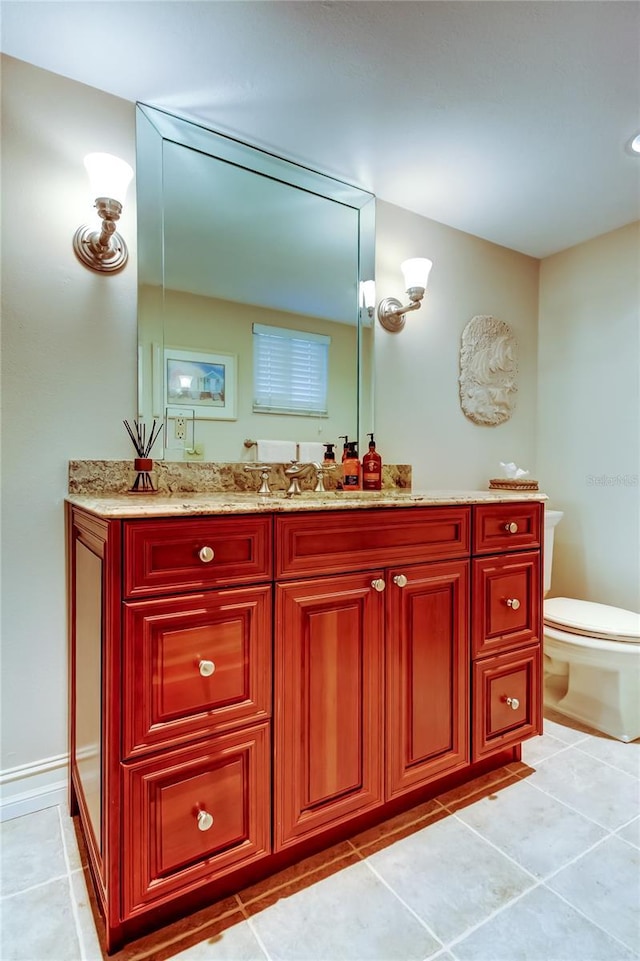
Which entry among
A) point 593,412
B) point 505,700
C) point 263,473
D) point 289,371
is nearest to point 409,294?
point 289,371

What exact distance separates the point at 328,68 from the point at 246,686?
5.76ft

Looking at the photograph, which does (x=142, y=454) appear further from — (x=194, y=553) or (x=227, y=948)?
(x=227, y=948)

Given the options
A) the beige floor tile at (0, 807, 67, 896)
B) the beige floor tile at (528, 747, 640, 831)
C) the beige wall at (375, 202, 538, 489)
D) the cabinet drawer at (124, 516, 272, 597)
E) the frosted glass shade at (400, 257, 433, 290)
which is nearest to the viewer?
the cabinet drawer at (124, 516, 272, 597)

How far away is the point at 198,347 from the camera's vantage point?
1.68 metres

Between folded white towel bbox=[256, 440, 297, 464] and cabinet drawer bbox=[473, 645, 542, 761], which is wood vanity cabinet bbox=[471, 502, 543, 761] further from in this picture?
folded white towel bbox=[256, 440, 297, 464]

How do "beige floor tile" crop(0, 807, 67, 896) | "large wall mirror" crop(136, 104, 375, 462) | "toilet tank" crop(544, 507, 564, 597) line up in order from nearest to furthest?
"beige floor tile" crop(0, 807, 67, 896) → "large wall mirror" crop(136, 104, 375, 462) → "toilet tank" crop(544, 507, 564, 597)

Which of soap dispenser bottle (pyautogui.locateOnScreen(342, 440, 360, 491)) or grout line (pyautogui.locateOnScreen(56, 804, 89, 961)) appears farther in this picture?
soap dispenser bottle (pyautogui.locateOnScreen(342, 440, 360, 491))

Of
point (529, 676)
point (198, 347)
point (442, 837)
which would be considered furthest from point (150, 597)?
point (529, 676)

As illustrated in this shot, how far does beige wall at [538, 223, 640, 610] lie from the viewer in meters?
2.35

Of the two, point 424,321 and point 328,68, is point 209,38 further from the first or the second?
point 424,321

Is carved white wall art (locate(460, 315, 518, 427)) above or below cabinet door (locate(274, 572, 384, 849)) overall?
above

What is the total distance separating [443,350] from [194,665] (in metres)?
1.88

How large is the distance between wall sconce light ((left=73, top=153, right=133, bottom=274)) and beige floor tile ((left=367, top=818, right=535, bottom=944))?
6.27 ft

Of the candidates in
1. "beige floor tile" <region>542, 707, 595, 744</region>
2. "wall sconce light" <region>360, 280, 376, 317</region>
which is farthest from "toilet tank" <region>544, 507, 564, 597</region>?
"wall sconce light" <region>360, 280, 376, 317</region>
